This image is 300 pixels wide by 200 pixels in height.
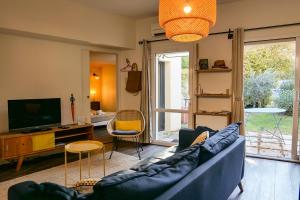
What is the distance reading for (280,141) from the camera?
438 centimetres

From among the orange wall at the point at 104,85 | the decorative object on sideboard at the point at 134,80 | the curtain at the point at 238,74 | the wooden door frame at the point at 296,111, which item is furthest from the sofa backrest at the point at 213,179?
the orange wall at the point at 104,85

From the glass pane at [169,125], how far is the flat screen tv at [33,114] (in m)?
2.29

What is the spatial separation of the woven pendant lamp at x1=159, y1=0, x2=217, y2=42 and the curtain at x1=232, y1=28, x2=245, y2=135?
6.93 feet

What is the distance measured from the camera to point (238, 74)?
14.1 ft

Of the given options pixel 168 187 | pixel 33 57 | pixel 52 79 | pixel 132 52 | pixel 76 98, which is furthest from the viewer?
pixel 132 52

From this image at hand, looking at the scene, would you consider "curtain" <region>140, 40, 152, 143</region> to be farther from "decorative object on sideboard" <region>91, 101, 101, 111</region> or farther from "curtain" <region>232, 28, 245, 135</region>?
"decorative object on sideboard" <region>91, 101, 101, 111</region>

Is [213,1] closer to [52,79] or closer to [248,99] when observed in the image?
[248,99]

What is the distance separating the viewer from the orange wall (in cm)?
916

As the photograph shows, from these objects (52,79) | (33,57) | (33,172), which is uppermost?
(33,57)

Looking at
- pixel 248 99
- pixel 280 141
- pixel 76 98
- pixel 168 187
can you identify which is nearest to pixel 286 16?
pixel 248 99

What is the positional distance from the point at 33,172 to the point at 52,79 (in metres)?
1.77

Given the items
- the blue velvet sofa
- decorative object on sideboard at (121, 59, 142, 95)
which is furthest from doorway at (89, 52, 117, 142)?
the blue velvet sofa

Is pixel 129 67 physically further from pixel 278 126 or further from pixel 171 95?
pixel 278 126

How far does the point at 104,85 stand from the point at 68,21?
514 cm
